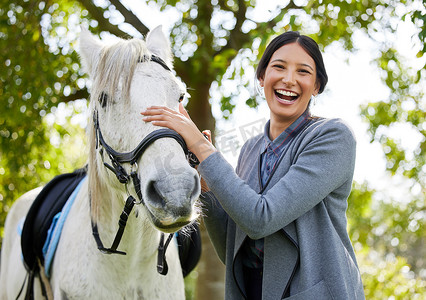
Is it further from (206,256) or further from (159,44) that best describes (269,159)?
(206,256)

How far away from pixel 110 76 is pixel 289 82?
0.78m

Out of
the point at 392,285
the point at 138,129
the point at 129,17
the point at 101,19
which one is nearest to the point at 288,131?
the point at 138,129

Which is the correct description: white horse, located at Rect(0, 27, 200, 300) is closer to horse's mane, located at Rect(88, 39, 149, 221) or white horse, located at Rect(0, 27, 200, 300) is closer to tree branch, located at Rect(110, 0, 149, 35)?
horse's mane, located at Rect(88, 39, 149, 221)

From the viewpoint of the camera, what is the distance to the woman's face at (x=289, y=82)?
5.94ft

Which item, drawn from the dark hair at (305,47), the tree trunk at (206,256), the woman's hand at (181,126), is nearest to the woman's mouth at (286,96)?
the dark hair at (305,47)

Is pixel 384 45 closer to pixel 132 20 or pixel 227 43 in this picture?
pixel 227 43

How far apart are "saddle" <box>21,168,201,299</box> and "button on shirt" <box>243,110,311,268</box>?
22.5 inches

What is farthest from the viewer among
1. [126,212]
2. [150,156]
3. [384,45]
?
[384,45]

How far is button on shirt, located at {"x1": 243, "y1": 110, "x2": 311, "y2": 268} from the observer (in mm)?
1829

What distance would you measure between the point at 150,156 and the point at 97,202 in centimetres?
67

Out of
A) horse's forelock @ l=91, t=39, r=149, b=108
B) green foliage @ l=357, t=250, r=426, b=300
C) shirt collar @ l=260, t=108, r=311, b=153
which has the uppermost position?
horse's forelock @ l=91, t=39, r=149, b=108

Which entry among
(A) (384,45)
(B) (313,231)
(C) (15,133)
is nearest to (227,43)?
(A) (384,45)

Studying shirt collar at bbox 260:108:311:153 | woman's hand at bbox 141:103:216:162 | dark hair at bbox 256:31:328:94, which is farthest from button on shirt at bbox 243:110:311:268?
woman's hand at bbox 141:103:216:162

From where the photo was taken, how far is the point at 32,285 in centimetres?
269
